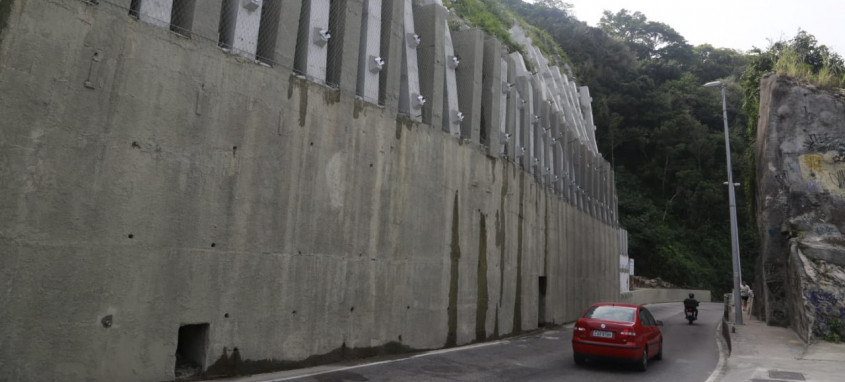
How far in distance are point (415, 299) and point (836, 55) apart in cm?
2327

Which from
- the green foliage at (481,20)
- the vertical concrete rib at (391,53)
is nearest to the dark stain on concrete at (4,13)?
the vertical concrete rib at (391,53)

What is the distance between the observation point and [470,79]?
15805 mm

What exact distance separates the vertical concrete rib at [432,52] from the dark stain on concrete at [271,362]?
6.18 meters

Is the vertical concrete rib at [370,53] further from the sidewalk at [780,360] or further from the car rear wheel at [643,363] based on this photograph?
the sidewalk at [780,360]

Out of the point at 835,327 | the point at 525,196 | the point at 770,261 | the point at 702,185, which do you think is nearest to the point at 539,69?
the point at 525,196

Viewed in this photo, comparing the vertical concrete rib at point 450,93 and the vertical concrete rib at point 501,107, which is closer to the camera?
the vertical concrete rib at point 450,93

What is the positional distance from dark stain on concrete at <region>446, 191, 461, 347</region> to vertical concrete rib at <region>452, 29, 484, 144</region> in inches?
99.3

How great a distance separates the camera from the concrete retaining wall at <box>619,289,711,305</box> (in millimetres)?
35472

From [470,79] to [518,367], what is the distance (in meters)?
8.91

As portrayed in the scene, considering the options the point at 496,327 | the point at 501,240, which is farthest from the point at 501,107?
the point at 496,327

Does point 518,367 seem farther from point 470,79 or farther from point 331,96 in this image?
point 470,79

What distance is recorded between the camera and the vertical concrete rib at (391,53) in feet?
39.4

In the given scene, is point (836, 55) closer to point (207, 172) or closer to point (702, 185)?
point (207, 172)

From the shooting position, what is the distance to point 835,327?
13.6 meters
